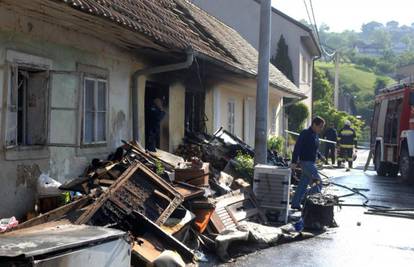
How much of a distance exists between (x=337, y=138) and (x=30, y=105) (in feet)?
60.8

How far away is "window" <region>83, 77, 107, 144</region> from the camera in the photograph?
9109 mm

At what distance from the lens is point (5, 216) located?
7.05 metres

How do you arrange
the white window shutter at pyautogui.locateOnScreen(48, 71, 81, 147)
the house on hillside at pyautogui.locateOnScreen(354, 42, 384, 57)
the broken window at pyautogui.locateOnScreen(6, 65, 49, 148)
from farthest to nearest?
the house on hillside at pyautogui.locateOnScreen(354, 42, 384, 57), the white window shutter at pyautogui.locateOnScreen(48, 71, 81, 147), the broken window at pyautogui.locateOnScreen(6, 65, 49, 148)

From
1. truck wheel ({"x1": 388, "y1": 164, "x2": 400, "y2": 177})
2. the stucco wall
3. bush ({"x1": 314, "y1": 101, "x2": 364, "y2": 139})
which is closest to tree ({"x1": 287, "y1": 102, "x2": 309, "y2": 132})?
bush ({"x1": 314, "y1": 101, "x2": 364, "y2": 139})

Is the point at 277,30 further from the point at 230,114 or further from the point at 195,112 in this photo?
the point at 195,112

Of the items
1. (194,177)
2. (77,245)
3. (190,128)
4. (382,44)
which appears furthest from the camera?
(382,44)

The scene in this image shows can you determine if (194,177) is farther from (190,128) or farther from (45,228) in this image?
(190,128)

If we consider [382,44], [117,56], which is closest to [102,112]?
[117,56]

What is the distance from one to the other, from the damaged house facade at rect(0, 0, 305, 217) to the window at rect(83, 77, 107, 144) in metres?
0.02

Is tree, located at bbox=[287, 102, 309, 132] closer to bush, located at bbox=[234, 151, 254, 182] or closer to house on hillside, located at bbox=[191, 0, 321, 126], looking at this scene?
house on hillside, located at bbox=[191, 0, 321, 126]

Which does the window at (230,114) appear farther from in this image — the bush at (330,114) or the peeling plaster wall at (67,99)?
the bush at (330,114)

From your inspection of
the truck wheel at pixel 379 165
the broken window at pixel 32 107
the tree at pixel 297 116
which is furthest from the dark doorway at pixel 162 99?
the tree at pixel 297 116

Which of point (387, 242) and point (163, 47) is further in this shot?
point (163, 47)

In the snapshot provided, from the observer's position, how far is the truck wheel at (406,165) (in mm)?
16703
